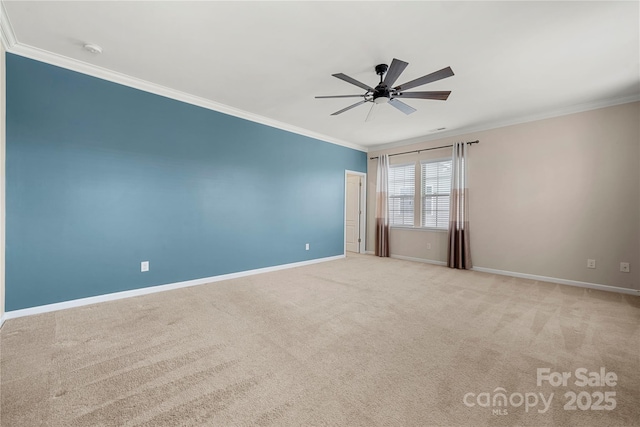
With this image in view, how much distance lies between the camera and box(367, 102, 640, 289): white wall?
3594 millimetres

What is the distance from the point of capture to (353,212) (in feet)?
22.9

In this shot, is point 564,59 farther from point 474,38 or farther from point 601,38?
point 474,38

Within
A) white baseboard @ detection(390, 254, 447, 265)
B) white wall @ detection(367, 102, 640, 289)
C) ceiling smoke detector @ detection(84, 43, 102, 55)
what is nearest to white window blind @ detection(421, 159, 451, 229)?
white wall @ detection(367, 102, 640, 289)

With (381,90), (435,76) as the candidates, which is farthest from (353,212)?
(435,76)

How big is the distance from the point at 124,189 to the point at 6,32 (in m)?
1.64

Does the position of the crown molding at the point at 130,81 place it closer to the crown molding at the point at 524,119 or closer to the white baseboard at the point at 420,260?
the crown molding at the point at 524,119

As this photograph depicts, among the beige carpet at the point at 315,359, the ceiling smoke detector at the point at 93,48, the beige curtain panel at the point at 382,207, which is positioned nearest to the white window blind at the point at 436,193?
the beige curtain panel at the point at 382,207

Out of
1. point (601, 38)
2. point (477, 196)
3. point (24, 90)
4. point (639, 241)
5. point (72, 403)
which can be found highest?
point (601, 38)

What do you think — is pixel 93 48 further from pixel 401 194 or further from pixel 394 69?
pixel 401 194

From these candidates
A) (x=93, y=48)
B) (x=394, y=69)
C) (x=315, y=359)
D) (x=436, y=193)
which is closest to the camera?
(x=315, y=359)

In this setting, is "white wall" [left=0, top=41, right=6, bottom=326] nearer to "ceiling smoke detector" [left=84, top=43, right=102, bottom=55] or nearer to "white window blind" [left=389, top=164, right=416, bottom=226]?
"ceiling smoke detector" [left=84, top=43, right=102, bottom=55]

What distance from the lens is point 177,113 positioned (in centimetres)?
359

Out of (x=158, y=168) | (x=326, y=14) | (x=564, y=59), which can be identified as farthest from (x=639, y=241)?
(x=158, y=168)

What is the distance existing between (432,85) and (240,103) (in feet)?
8.95
